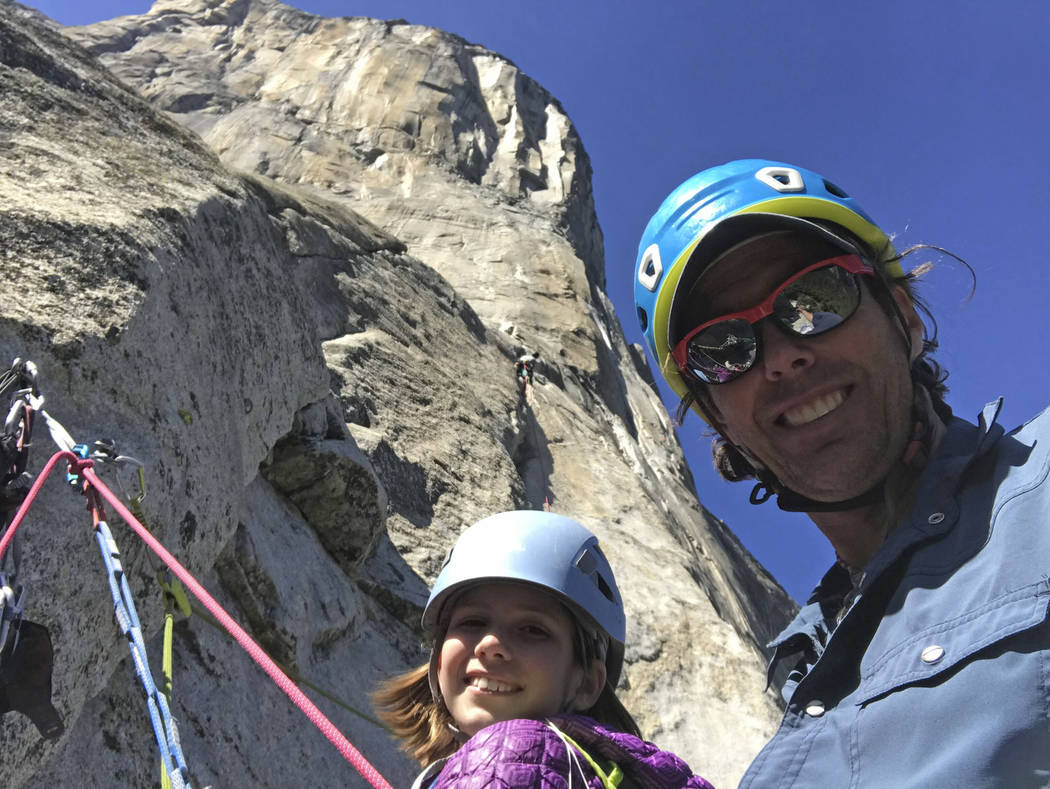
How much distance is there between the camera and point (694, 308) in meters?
2.69

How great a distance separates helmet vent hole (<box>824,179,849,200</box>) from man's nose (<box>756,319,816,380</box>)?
0.69 m

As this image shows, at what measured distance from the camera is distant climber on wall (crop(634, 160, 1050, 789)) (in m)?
1.40

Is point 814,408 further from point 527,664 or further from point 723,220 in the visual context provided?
point 527,664

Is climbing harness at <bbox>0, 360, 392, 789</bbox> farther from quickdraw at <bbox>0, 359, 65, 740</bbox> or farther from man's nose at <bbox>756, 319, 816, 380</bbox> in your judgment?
man's nose at <bbox>756, 319, 816, 380</bbox>

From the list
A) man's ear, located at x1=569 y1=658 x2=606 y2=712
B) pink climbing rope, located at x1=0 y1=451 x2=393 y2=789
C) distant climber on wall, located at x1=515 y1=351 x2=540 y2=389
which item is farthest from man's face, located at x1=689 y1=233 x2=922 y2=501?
distant climber on wall, located at x1=515 y1=351 x2=540 y2=389

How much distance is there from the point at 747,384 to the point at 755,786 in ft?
4.08

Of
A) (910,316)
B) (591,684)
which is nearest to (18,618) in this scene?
(591,684)

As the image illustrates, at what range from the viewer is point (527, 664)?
A: 8.39ft

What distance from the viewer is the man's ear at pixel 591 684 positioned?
2.75 metres

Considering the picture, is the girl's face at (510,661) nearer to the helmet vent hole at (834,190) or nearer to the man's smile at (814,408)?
the man's smile at (814,408)

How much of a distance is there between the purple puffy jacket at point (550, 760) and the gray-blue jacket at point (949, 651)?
45 centimetres

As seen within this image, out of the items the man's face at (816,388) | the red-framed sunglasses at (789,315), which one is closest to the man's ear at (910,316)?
the man's face at (816,388)

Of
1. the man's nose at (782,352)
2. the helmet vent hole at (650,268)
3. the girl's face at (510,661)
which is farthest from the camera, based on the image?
the helmet vent hole at (650,268)

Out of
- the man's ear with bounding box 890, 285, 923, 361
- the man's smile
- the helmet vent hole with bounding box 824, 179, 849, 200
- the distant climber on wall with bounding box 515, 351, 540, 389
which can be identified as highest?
the distant climber on wall with bounding box 515, 351, 540, 389
